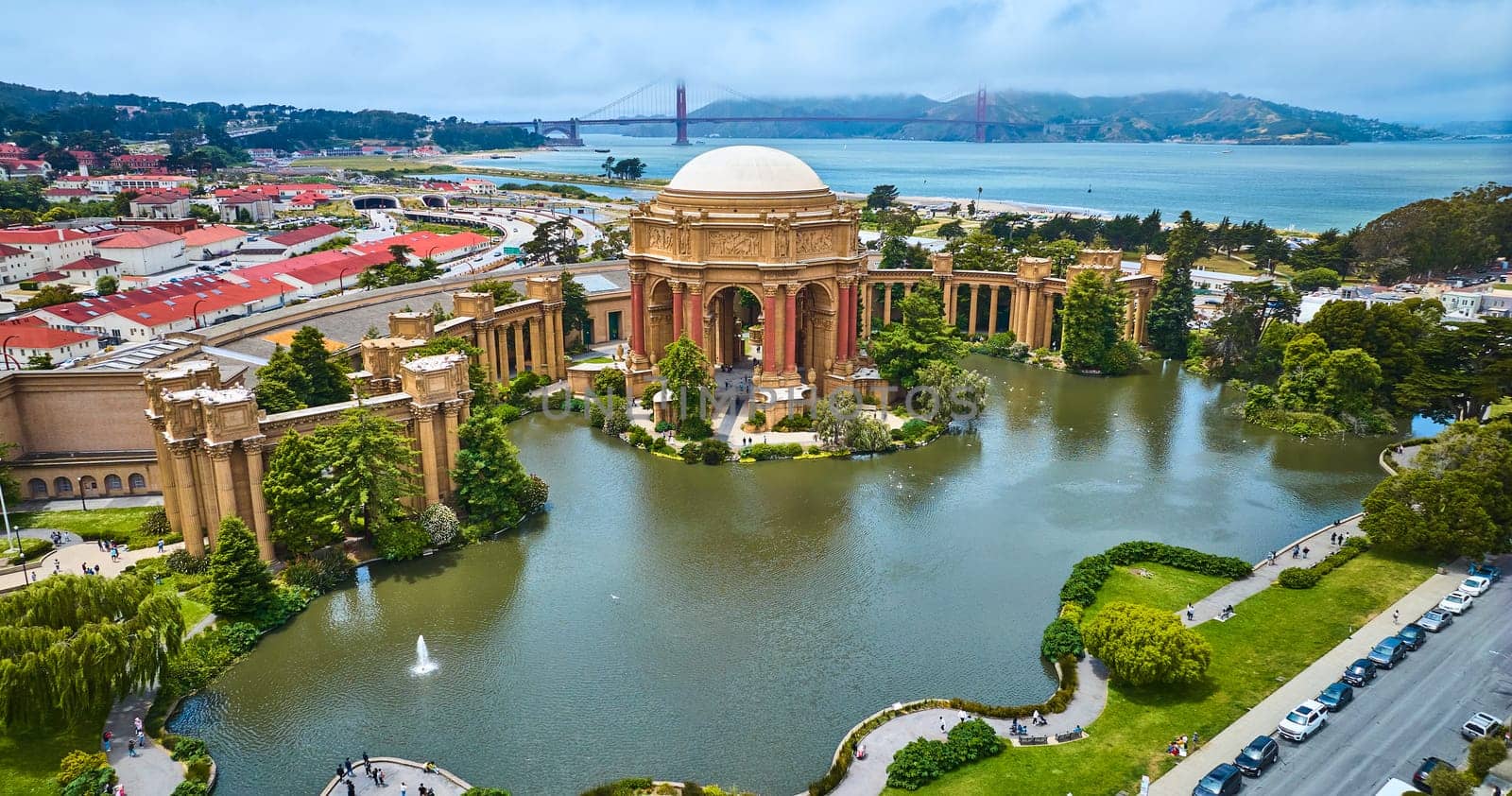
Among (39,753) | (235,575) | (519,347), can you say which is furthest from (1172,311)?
(39,753)

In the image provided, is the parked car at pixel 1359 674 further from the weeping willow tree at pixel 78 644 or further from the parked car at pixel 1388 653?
the weeping willow tree at pixel 78 644

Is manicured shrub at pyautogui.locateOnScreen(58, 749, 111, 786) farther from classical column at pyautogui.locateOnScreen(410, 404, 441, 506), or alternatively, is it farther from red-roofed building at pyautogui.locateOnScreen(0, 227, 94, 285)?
red-roofed building at pyautogui.locateOnScreen(0, 227, 94, 285)

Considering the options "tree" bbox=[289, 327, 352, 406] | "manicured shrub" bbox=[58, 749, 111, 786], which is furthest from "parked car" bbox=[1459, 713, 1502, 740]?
"tree" bbox=[289, 327, 352, 406]

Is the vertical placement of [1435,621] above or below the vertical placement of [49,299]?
below

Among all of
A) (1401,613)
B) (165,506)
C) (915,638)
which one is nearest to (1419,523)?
(1401,613)

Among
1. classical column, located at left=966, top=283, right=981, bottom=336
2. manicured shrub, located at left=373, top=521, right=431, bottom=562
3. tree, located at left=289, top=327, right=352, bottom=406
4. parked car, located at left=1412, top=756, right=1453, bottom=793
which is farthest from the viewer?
classical column, located at left=966, top=283, right=981, bottom=336

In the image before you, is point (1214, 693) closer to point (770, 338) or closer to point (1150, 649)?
point (1150, 649)

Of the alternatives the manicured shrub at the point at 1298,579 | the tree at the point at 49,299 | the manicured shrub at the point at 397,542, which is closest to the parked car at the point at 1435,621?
the manicured shrub at the point at 1298,579
